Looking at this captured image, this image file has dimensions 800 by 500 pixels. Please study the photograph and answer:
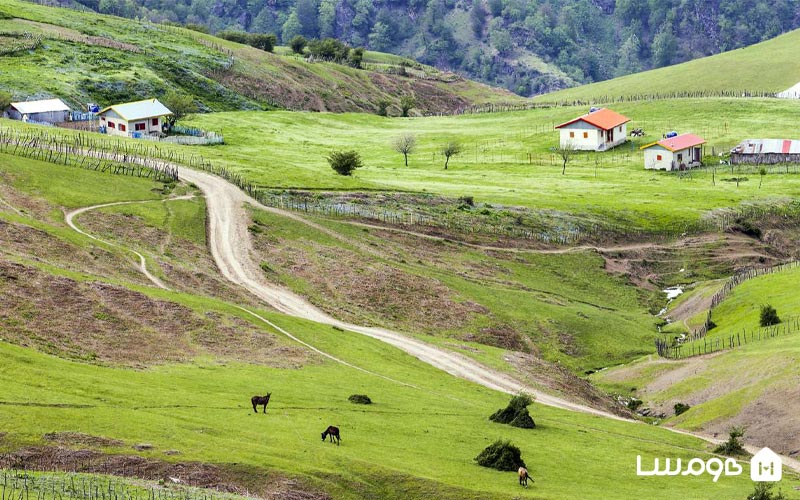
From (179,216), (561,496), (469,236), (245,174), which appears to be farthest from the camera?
(245,174)

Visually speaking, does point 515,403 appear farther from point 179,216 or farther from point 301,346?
point 179,216

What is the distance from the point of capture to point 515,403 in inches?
2820

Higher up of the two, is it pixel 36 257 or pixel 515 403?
pixel 36 257

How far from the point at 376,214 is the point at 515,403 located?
65.4 m

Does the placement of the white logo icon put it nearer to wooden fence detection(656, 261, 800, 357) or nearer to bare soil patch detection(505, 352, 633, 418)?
bare soil patch detection(505, 352, 633, 418)

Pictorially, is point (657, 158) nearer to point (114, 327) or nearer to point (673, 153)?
point (673, 153)

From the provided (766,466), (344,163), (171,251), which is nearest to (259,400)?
(766,466)

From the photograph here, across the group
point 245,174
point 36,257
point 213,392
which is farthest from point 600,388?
point 245,174

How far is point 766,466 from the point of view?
6438 centimetres

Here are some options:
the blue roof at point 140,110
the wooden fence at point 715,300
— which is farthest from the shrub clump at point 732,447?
the blue roof at point 140,110

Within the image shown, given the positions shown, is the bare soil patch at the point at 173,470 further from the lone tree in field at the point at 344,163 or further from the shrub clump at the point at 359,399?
the lone tree in field at the point at 344,163

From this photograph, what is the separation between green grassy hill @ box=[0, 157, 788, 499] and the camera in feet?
178

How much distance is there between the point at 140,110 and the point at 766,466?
135197 mm

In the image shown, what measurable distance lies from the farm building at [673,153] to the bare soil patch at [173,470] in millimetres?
142693
